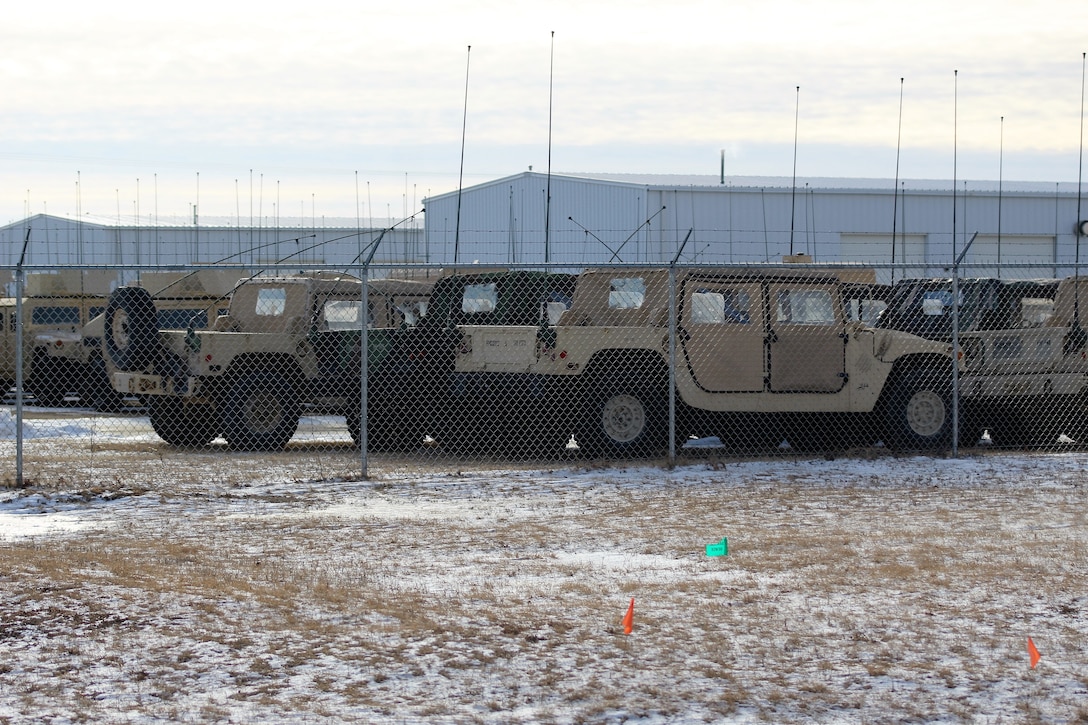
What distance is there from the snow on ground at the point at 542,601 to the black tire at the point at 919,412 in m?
2.30

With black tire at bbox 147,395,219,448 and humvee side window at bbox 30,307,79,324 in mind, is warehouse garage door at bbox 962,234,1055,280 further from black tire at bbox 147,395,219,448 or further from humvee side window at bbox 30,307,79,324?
black tire at bbox 147,395,219,448

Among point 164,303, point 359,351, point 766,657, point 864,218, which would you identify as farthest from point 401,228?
point 766,657

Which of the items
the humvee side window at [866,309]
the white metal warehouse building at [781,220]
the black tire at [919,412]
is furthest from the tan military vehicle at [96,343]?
the white metal warehouse building at [781,220]

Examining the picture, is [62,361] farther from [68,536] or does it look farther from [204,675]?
[204,675]

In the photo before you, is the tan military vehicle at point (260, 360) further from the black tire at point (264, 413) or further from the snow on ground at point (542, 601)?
the snow on ground at point (542, 601)

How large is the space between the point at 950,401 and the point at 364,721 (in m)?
10.9

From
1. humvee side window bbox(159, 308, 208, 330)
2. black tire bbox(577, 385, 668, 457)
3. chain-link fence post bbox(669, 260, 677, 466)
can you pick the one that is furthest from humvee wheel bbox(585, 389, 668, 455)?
humvee side window bbox(159, 308, 208, 330)

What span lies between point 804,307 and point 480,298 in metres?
3.44

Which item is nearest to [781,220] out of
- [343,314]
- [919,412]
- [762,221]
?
[762,221]

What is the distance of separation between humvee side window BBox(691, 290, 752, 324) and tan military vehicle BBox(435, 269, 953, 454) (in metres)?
0.01

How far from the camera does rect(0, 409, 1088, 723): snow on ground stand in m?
5.66

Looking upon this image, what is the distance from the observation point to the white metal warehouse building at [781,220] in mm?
33594

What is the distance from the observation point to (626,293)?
14844 mm

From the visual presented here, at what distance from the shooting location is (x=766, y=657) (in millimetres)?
6270
